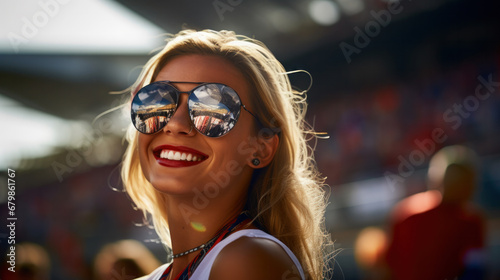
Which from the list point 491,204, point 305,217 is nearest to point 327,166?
point 491,204

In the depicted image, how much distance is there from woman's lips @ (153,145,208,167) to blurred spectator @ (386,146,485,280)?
2.22 metres

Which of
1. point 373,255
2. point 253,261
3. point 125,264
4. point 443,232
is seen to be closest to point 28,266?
point 125,264

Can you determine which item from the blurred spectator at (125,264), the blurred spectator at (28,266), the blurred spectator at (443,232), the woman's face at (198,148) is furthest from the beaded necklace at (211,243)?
the blurred spectator at (28,266)

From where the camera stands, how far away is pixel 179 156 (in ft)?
5.18

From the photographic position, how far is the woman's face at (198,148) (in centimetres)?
156

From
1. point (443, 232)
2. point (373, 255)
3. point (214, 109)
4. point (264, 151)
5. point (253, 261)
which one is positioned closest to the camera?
point (253, 261)

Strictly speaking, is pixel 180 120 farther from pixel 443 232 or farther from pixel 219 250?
pixel 443 232

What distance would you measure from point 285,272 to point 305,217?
1.38 ft

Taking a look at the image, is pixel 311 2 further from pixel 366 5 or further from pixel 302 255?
pixel 302 255

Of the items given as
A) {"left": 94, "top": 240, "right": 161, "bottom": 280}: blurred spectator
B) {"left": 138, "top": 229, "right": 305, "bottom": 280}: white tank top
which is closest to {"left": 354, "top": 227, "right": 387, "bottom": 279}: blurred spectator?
{"left": 94, "top": 240, "right": 161, "bottom": 280}: blurred spectator

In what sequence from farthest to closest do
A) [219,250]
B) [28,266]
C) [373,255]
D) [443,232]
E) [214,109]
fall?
[373,255] → [28,266] → [443,232] → [214,109] → [219,250]

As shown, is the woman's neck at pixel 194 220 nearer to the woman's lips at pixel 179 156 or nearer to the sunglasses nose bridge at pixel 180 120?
the woman's lips at pixel 179 156

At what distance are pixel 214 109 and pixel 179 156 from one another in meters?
0.20

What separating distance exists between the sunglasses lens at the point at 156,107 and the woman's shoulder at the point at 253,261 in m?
0.49
